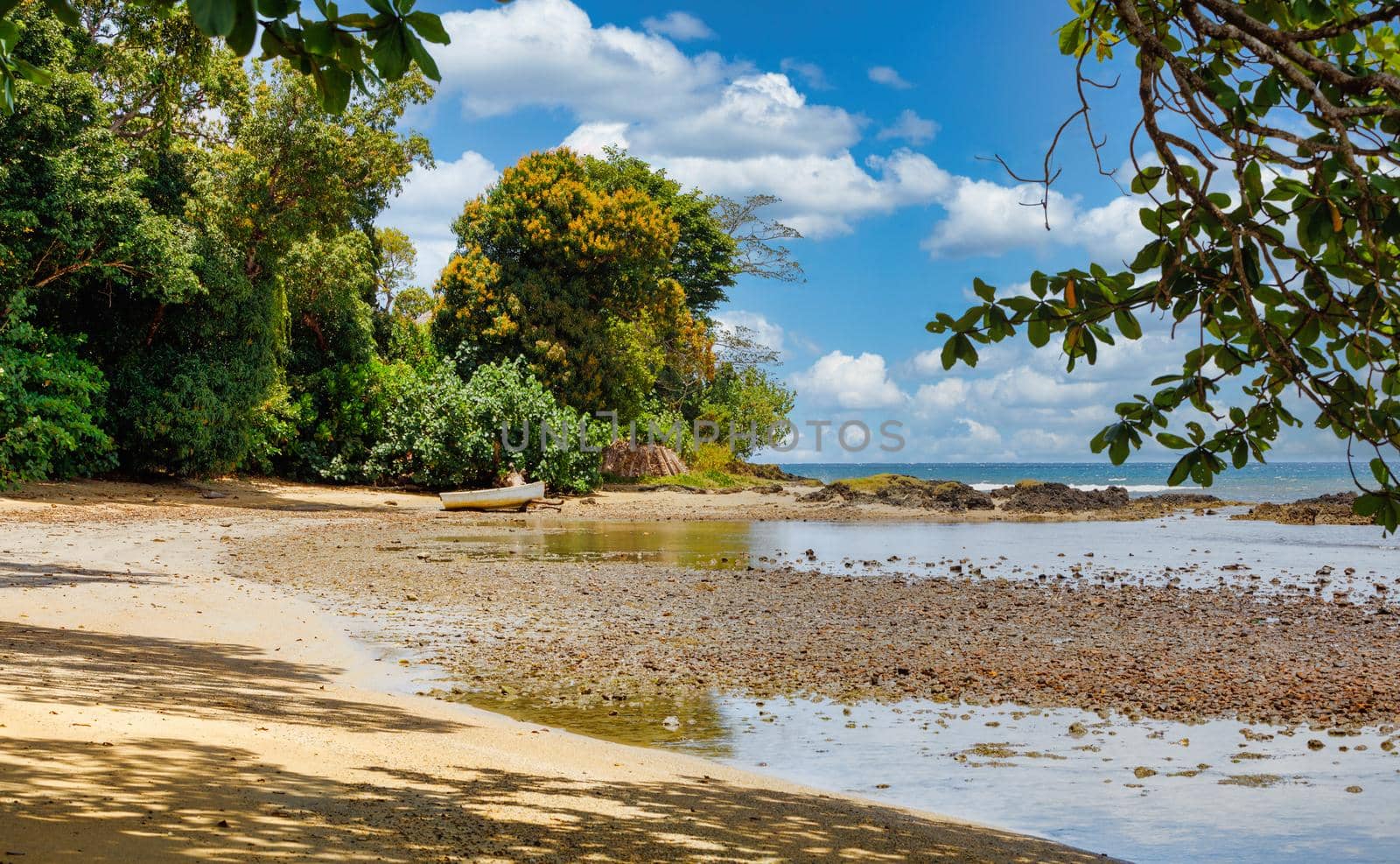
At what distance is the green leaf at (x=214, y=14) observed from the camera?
6.98ft

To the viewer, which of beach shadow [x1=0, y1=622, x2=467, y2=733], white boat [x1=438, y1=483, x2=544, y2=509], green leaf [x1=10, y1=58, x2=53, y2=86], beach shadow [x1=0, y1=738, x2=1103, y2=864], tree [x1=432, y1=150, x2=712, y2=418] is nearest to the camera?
beach shadow [x1=0, y1=738, x2=1103, y2=864]

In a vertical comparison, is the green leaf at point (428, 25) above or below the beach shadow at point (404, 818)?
above

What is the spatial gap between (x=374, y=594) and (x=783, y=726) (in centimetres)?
635

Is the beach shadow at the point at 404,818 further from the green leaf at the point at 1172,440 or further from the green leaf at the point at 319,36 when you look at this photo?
the green leaf at the point at 319,36

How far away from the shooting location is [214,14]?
83.9 inches

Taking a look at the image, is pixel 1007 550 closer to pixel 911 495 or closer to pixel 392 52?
pixel 911 495

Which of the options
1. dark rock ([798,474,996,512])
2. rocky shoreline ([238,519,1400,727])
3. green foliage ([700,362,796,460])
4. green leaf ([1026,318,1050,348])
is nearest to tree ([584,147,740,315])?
green foliage ([700,362,796,460])

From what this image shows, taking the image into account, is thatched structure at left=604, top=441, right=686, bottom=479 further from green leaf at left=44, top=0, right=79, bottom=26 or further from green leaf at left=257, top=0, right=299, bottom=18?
green leaf at left=257, top=0, right=299, bottom=18

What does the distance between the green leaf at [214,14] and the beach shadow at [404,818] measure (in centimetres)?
242

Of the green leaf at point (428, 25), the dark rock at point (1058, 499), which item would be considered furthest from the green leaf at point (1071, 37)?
the dark rock at point (1058, 499)

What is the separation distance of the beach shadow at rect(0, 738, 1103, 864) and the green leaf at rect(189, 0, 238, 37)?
2422 millimetres

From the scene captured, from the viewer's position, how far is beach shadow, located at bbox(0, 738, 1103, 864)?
3.36m

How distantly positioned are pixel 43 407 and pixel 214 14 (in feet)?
68.8

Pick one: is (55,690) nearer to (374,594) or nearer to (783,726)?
(783,726)
